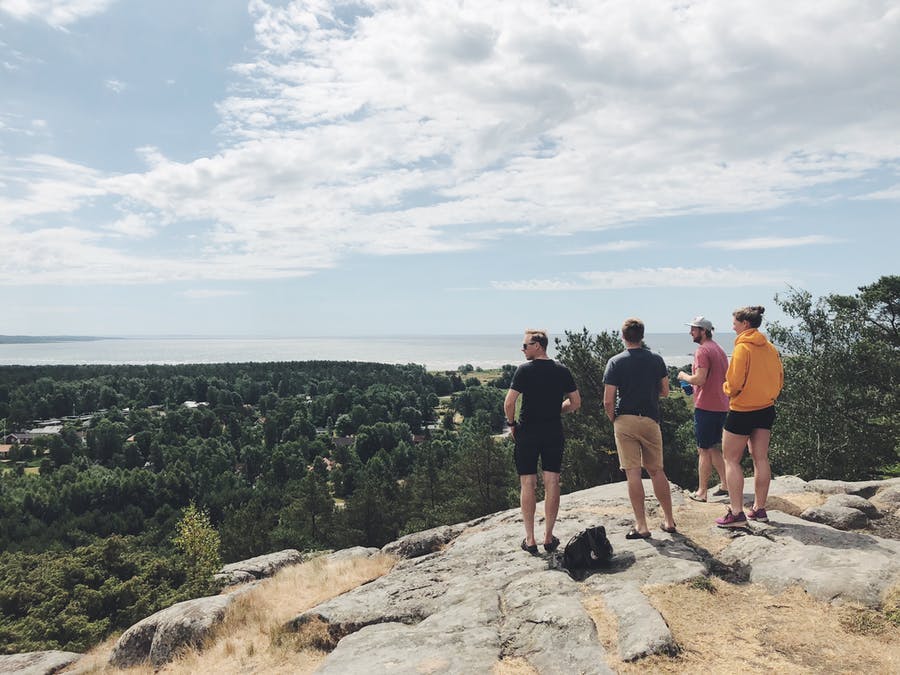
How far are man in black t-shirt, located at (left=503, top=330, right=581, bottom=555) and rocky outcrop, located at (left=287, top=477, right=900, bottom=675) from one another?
4.33ft

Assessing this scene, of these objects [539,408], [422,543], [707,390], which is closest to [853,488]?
[707,390]

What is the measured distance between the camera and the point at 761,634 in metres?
5.29

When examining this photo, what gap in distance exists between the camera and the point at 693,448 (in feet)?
95.2

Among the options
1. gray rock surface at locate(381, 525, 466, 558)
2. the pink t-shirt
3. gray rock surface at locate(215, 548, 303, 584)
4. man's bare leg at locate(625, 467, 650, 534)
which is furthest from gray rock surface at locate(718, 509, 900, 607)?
gray rock surface at locate(215, 548, 303, 584)

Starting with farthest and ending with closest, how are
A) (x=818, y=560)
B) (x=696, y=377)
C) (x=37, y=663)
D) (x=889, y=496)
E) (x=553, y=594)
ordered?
(x=37, y=663), (x=889, y=496), (x=696, y=377), (x=553, y=594), (x=818, y=560)

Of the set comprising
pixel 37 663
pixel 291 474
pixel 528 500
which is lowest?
pixel 291 474

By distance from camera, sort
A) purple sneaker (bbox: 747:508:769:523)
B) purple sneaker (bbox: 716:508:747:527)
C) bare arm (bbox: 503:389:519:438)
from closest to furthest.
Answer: bare arm (bbox: 503:389:519:438) → purple sneaker (bbox: 716:508:747:527) → purple sneaker (bbox: 747:508:769:523)

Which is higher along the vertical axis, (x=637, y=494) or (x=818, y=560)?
(x=637, y=494)

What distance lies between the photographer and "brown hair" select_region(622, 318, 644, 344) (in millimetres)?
7373

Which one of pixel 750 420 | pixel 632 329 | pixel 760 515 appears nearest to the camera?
pixel 632 329

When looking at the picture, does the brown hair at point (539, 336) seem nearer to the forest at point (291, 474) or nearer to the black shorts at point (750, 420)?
the black shorts at point (750, 420)

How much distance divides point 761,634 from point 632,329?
12.1 ft

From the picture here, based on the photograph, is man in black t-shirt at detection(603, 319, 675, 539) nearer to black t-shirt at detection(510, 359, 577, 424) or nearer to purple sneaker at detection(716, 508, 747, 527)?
black t-shirt at detection(510, 359, 577, 424)

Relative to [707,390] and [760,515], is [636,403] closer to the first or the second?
[707,390]
